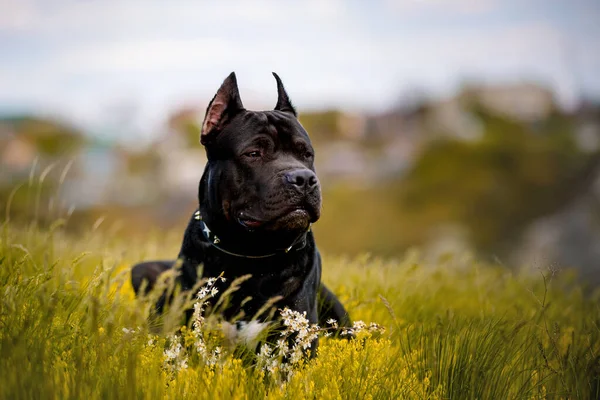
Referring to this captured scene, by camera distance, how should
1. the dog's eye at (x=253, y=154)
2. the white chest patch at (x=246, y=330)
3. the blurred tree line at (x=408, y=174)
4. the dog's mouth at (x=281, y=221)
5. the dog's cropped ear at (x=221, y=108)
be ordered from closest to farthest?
1. the white chest patch at (x=246, y=330)
2. the dog's mouth at (x=281, y=221)
3. the dog's eye at (x=253, y=154)
4. the dog's cropped ear at (x=221, y=108)
5. the blurred tree line at (x=408, y=174)

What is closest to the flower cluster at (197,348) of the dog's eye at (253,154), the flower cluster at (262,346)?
the flower cluster at (262,346)

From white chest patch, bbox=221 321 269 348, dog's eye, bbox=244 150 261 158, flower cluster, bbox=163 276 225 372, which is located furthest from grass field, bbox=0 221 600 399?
dog's eye, bbox=244 150 261 158

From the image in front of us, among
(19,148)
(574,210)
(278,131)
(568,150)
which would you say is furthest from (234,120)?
(19,148)

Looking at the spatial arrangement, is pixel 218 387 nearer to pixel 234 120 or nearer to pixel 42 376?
pixel 42 376

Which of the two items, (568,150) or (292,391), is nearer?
(292,391)

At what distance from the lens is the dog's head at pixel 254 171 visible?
3.41 m

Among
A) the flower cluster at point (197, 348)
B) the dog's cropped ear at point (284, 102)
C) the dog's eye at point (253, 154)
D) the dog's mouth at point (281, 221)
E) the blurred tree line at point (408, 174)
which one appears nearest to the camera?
the flower cluster at point (197, 348)

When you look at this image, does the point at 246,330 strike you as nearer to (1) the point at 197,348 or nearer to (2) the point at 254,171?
(1) the point at 197,348

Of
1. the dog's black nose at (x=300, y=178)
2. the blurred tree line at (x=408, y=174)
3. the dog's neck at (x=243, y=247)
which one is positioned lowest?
the blurred tree line at (x=408, y=174)

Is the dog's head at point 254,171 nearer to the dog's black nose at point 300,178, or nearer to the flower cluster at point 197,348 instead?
the dog's black nose at point 300,178

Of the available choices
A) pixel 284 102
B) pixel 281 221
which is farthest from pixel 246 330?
pixel 284 102

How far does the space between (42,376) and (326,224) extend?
27829 mm

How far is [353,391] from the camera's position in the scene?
2.72 meters

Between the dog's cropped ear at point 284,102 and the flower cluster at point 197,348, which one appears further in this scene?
the dog's cropped ear at point 284,102
